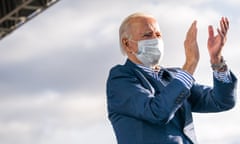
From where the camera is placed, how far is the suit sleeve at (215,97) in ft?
25.8

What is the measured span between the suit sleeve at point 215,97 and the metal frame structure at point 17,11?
4055cm

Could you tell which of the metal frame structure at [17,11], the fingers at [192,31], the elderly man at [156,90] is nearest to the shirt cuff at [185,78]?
the elderly man at [156,90]

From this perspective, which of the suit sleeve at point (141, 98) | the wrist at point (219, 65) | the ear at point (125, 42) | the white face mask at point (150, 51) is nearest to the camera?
the suit sleeve at point (141, 98)

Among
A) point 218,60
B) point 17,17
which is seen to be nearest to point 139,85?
point 218,60

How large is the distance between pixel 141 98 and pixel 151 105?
0.18m

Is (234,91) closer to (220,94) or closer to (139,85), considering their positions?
(220,94)

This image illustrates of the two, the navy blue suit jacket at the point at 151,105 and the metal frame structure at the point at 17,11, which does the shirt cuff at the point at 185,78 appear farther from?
the metal frame structure at the point at 17,11

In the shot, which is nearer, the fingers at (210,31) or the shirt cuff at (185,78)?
the shirt cuff at (185,78)

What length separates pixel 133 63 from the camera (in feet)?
25.8

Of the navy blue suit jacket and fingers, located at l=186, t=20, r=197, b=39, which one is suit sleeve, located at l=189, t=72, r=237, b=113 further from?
fingers, located at l=186, t=20, r=197, b=39

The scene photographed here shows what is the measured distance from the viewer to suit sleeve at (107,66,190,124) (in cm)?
719

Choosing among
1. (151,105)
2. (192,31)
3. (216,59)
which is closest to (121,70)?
(151,105)

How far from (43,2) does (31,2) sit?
7.47 feet

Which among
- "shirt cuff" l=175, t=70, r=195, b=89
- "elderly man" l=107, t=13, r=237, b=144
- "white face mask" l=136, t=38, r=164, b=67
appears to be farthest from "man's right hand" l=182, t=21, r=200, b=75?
"white face mask" l=136, t=38, r=164, b=67
